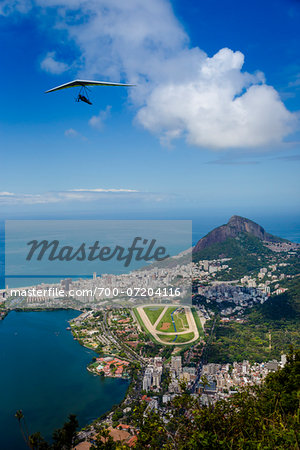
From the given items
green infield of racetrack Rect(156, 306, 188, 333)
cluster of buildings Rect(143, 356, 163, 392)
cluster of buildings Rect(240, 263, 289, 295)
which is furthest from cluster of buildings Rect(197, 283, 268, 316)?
cluster of buildings Rect(143, 356, 163, 392)

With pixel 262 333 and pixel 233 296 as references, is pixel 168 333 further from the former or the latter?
pixel 233 296

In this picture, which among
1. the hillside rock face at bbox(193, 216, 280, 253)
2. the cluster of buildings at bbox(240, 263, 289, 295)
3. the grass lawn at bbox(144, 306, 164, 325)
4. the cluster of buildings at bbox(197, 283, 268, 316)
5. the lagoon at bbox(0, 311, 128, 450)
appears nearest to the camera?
the lagoon at bbox(0, 311, 128, 450)

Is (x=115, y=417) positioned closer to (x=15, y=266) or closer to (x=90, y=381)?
(x=90, y=381)

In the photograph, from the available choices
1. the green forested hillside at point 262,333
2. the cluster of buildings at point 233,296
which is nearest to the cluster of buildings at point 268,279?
the cluster of buildings at point 233,296

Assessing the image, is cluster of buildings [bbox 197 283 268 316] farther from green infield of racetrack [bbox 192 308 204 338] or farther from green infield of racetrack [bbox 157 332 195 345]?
green infield of racetrack [bbox 157 332 195 345]

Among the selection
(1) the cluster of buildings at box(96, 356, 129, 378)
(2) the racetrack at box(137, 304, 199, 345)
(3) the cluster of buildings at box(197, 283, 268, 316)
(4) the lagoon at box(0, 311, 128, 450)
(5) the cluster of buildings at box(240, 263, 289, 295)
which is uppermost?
(5) the cluster of buildings at box(240, 263, 289, 295)

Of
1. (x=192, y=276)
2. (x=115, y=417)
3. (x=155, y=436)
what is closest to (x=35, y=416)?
(x=115, y=417)
